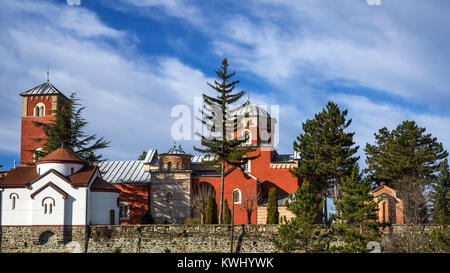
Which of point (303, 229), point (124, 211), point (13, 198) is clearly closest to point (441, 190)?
point (303, 229)

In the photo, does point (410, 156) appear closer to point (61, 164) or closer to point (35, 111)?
point (61, 164)

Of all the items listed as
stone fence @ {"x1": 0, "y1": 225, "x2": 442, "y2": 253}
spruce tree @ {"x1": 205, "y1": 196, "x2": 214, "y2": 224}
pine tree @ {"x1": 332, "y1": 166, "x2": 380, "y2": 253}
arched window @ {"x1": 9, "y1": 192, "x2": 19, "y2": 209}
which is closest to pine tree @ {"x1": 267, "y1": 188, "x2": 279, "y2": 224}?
stone fence @ {"x1": 0, "y1": 225, "x2": 442, "y2": 253}

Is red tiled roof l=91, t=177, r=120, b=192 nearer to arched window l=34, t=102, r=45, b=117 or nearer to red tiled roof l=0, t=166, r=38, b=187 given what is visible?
red tiled roof l=0, t=166, r=38, b=187

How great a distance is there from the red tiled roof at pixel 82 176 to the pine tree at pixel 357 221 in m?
16.8

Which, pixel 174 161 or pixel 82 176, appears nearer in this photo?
pixel 82 176

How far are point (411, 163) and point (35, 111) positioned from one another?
3323 cm

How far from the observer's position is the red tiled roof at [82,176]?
32062 millimetres

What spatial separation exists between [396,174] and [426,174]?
2187 mm

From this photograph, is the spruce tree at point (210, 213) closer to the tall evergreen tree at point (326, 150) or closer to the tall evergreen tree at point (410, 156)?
the tall evergreen tree at point (326, 150)

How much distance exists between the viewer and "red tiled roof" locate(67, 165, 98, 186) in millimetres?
32062

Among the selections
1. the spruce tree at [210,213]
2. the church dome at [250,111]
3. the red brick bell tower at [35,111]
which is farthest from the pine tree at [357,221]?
the red brick bell tower at [35,111]

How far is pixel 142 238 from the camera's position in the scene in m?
31.0
